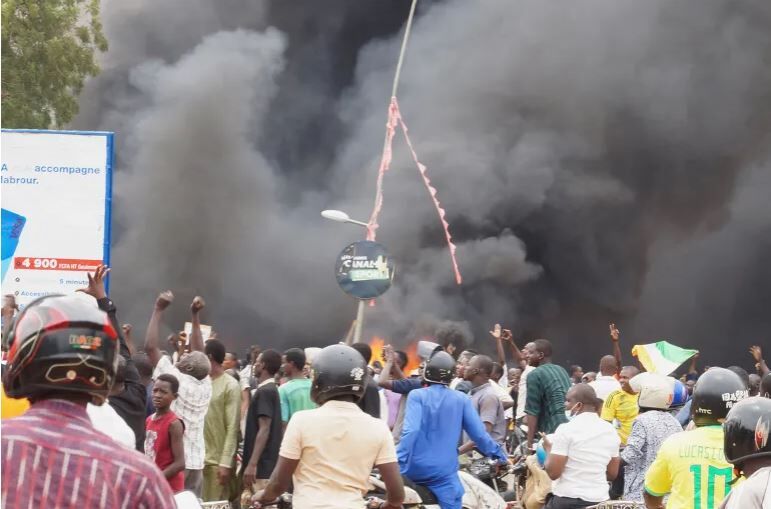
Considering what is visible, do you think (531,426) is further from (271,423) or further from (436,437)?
(271,423)

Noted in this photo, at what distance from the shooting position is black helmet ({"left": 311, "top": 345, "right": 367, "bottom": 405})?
4359mm

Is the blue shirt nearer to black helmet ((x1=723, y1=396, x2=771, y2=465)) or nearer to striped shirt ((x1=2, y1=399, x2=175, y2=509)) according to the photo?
black helmet ((x1=723, y1=396, x2=771, y2=465))

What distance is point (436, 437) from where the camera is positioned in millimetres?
6367

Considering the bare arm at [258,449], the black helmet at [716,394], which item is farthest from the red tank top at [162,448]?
the black helmet at [716,394]

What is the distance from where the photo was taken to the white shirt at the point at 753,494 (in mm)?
2877

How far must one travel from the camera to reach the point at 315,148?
2670cm

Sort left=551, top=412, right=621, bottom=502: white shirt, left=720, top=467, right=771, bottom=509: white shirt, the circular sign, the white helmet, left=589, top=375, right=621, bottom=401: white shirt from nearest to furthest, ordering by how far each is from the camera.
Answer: left=720, top=467, right=771, bottom=509: white shirt
left=551, top=412, right=621, bottom=502: white shirt
the white helmet
left=589, top=375, right=621, bottom=401: white shirt
the circular sign

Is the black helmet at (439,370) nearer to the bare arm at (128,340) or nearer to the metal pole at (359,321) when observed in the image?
the bare arm at (128,340)

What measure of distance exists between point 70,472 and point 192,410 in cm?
502

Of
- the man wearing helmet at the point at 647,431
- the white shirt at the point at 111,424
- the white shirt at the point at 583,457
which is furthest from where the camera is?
the man wearing helmet at the point at 647,431

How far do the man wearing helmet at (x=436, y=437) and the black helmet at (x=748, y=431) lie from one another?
3260 mm

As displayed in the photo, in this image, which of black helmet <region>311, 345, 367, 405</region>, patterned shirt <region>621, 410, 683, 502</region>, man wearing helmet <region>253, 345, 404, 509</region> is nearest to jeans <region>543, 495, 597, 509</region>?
patterned shirt <region>621, 410, 683, 502</region>

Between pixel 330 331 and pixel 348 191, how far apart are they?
3569 mm

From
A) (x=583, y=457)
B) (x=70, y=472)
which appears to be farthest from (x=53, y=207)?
(x=70, y=472)
